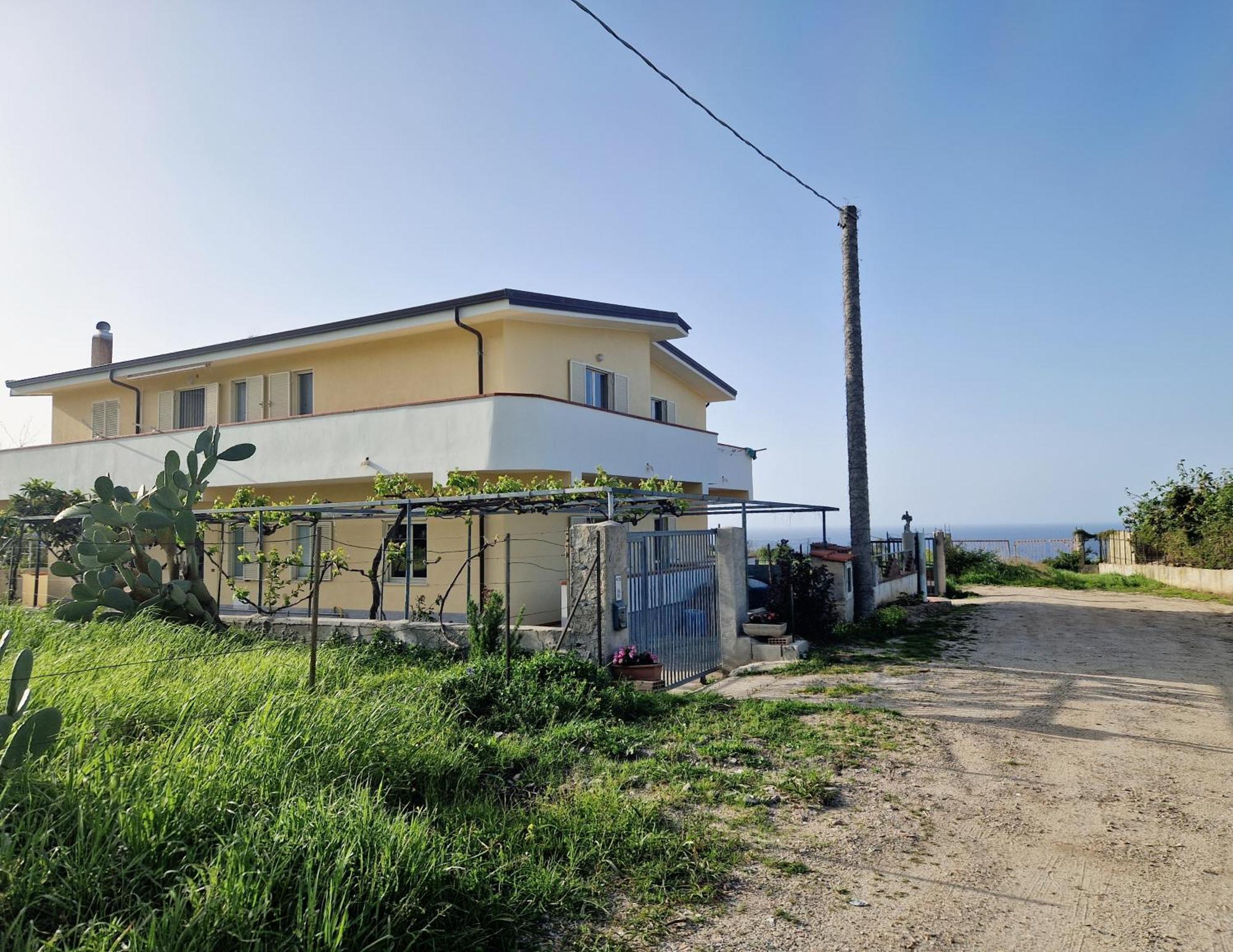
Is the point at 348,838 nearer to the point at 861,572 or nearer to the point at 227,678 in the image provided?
the point at 227,678

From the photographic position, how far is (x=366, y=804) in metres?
3.96

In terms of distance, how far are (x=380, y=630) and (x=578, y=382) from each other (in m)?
8.15

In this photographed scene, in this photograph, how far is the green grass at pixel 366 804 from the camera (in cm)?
313

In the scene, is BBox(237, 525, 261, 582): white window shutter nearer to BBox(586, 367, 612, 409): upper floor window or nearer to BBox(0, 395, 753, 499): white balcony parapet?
BBox(0, 395, 753, 499): white balcony parapet

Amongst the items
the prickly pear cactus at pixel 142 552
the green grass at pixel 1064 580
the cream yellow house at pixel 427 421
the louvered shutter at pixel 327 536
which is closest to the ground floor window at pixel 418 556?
the cream yellow house at pixel 427 421

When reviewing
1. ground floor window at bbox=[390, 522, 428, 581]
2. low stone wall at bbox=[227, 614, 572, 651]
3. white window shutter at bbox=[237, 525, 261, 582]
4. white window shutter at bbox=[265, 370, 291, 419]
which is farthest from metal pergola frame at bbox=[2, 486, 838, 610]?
white window shutter at bbox=[265, 370, 291, 419]

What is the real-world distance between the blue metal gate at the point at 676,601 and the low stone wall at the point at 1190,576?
1510 cm

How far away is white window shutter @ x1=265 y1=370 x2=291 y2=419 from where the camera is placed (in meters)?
18.9

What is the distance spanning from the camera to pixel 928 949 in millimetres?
3410

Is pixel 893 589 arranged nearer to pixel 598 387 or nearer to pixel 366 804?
pixel 598 387

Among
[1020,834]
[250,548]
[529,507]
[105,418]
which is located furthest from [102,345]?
[1020,834]

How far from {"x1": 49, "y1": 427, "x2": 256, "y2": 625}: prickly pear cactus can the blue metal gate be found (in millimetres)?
6206

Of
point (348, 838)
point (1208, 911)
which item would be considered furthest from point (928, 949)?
point (348, 838)

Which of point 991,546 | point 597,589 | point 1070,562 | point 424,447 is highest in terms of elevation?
point 424,447
